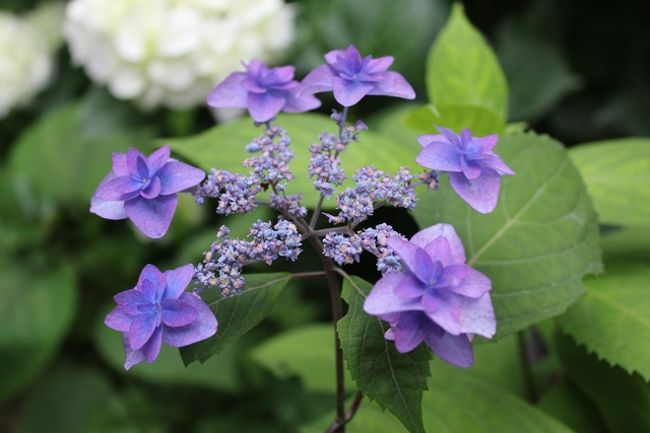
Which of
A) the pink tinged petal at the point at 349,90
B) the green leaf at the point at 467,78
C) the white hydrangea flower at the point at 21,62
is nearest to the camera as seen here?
the pink tinged petal at the point at 349,90

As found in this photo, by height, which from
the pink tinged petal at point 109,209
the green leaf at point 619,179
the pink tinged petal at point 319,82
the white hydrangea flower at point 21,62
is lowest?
the white hydrangea flower at point 21,62

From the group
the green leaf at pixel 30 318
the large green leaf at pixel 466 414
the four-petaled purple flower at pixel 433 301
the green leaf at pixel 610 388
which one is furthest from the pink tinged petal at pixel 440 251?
the green leaf at pixel 30 318

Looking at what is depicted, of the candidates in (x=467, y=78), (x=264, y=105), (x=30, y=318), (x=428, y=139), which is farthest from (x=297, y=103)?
(x=30, y=318)

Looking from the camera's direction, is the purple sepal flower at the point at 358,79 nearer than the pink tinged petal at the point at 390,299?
No

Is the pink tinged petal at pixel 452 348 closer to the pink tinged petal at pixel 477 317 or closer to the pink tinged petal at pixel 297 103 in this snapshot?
the pink tinged petal at pixel 477 317

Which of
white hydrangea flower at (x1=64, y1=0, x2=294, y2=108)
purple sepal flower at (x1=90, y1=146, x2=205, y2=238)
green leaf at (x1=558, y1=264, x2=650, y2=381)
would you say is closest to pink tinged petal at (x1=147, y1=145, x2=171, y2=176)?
purple sepal flower at (x1=90, y1=146, x2=205, y2=238)
